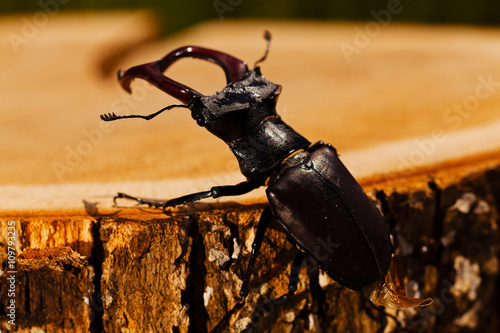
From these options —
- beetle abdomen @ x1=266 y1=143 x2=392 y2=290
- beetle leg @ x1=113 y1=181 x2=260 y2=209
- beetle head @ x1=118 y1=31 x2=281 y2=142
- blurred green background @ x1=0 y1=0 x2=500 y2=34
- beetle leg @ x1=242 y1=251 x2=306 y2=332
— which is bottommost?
beetle leg @ x1=242 y1=251 x2=306 y2=332

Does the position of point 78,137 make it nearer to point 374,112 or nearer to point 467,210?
point 374,112

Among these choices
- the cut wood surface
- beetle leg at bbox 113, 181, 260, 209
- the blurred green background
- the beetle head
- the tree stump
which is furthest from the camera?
the blurred green background

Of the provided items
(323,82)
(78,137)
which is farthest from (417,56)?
(78,137)

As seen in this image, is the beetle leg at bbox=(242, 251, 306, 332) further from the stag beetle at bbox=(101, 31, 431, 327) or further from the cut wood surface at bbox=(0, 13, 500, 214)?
the cut wood surface at bbox=(0, 13, 500, 214)

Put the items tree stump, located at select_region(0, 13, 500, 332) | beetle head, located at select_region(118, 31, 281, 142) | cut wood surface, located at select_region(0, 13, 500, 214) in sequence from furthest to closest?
cut wood surface, located at select_region(0, 13, 500, 214) < beetle head, located at select_region(118, 31, 281, 142) < tree stump, located at select_region(0, 13, 500, 332)

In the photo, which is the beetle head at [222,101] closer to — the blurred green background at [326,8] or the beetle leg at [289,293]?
the beetle leg at [289,293]

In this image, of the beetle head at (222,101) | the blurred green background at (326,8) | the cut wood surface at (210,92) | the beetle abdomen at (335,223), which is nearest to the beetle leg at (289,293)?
the beetle abdomen at (335,223)

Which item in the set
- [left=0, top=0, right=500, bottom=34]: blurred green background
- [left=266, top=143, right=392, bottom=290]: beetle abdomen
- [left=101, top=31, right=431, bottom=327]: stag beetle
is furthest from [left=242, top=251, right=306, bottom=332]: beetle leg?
[left=0, top=0, right=500, bottom=34]: blurred green background
